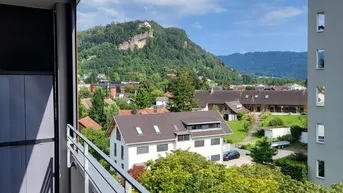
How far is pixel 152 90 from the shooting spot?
37.2 ft

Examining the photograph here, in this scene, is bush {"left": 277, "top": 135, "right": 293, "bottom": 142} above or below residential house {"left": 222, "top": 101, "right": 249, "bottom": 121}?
below

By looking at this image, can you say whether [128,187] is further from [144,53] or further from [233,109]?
[233,109]

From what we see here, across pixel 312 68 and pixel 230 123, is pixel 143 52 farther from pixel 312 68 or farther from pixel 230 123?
pixel 312 68

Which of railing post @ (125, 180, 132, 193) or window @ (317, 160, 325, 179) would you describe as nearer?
railing post @ (125, 180, 132, 193)

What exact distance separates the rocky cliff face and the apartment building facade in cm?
571

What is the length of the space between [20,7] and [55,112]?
0.69m

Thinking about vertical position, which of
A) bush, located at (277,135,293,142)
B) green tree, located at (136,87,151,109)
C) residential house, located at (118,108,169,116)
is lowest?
bush, located at (277,135,293,142)

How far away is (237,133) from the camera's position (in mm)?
12086

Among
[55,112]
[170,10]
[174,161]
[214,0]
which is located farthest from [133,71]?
[214,0]

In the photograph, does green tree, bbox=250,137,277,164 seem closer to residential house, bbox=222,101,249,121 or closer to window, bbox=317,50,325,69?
residential house, bbox=222,101,249,121

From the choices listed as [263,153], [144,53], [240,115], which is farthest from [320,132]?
[240,115]

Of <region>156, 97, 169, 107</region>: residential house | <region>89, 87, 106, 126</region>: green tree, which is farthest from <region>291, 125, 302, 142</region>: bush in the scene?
<region>89, 87, 106, 126</region>: green tree

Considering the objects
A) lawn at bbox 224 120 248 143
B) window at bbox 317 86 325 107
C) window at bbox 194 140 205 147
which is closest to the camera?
window at bbox 317 86 325 107

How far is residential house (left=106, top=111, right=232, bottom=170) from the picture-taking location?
26.2 feet
